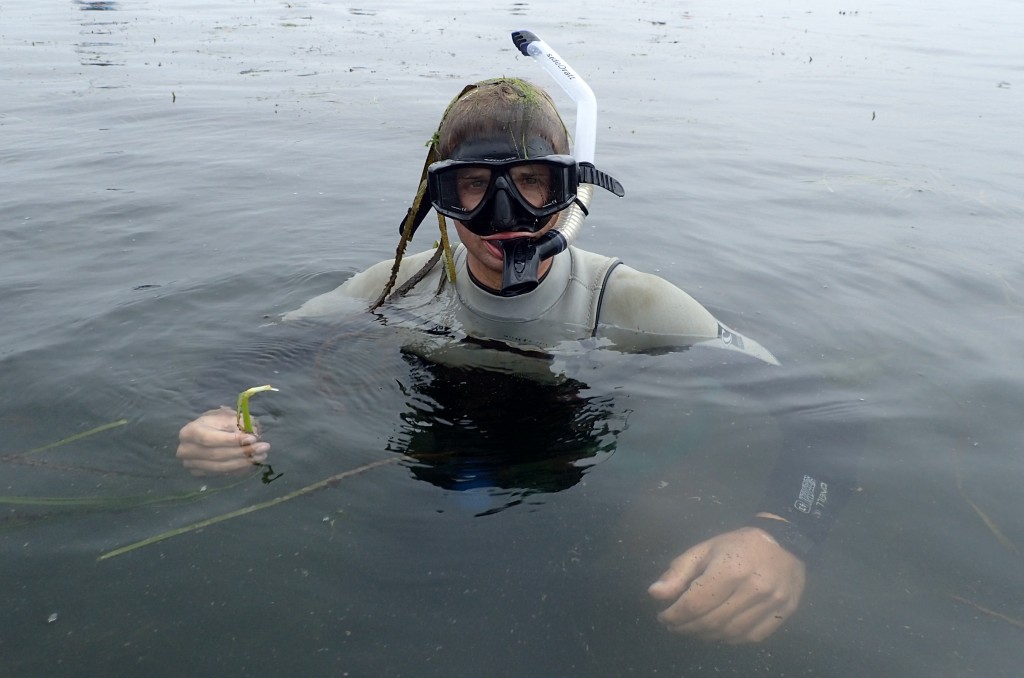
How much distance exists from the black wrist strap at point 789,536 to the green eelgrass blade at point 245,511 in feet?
3.81

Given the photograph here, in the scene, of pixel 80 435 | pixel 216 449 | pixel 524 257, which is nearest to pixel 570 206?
pixel 524 257

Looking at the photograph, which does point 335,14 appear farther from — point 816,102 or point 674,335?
point 674,335

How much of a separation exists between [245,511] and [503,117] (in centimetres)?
157

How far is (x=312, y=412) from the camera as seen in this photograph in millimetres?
2797

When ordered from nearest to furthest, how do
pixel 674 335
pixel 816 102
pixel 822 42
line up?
1. pixel 674 335
2. pixel 816 102
3. pixel 822 42

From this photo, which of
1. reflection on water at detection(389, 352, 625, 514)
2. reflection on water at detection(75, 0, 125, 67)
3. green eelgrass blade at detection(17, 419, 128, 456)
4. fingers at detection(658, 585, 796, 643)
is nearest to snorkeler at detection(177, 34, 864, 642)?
fingers at detection(658, 585, 796, 643)

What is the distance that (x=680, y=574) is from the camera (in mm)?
1993

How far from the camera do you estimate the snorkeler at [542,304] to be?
198 centimetres

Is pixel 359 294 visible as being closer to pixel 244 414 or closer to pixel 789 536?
pixel 244 414

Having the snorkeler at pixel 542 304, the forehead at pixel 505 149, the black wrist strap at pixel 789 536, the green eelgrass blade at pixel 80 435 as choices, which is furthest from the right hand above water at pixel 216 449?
the black wrist strap at pixel 789 536

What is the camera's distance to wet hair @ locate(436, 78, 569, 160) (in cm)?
270

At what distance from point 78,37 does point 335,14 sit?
699cm

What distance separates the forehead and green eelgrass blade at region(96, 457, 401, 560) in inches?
43.6

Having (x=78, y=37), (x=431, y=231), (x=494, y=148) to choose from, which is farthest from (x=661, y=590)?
(x=78, y=37)
